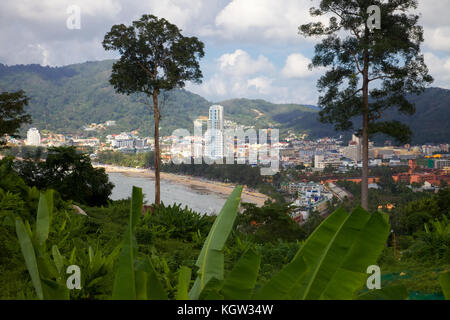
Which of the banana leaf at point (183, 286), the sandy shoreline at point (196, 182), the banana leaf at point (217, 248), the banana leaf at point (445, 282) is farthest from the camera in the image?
the sandy shoreline at point (196, 182)

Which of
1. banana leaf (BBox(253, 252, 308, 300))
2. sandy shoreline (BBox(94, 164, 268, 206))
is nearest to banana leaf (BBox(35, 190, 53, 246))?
banana leaf (BBox(253, 252, 308, 300))

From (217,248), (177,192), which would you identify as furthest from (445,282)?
(177,192)

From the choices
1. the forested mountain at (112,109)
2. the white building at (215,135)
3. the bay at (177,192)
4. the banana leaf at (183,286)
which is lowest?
the bay at (177,192)

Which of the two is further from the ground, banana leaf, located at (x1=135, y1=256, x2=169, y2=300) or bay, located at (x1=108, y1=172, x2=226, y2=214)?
banana leaf, located at (x1=135, y1=256, x2=169, y2=300)

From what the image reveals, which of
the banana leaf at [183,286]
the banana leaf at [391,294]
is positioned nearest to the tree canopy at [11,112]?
the banana leaf at [183,286]

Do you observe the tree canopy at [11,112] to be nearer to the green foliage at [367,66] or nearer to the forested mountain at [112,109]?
the green foliage at [367,66]

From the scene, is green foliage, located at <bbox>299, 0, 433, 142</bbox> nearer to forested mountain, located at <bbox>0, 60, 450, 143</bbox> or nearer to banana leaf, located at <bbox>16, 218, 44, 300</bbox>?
banana leaf, located at <bbox>16, 218, 44, 300</bbox>

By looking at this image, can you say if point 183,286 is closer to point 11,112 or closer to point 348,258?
point 348,258
